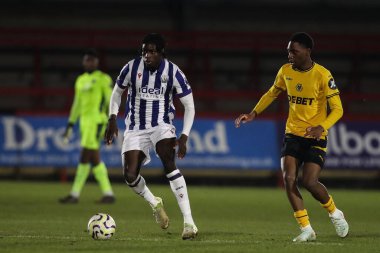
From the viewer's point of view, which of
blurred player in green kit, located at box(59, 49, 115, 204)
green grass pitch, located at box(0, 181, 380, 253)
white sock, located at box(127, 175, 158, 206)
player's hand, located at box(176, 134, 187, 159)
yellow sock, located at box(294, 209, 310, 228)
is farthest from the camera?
blurred player in green kit, located at box(59, 49, 115, 204)

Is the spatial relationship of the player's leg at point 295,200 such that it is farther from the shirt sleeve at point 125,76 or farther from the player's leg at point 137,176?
the shirt sleeve at point 125,76

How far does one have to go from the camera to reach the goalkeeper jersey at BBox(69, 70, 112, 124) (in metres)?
14.5

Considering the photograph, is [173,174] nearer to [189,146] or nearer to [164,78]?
[164,78]

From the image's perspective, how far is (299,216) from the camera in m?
8.90

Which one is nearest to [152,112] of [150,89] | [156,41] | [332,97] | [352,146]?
[150,89]

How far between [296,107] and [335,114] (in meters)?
0.45

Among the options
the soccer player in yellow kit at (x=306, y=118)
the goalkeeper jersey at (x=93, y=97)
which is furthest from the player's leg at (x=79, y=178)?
the soccer player in yellow kit at (x=306, y=118)

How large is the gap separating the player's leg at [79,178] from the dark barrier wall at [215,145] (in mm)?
3784

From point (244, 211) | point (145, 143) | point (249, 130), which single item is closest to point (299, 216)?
point (145, 143)

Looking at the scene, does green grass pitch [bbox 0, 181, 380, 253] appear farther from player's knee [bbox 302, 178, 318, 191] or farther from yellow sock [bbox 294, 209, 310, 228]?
player's knee [bbox 302, 178, 318, 191]

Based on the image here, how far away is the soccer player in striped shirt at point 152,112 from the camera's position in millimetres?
9367

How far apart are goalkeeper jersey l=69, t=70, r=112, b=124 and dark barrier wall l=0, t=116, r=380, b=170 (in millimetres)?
Result: 3797

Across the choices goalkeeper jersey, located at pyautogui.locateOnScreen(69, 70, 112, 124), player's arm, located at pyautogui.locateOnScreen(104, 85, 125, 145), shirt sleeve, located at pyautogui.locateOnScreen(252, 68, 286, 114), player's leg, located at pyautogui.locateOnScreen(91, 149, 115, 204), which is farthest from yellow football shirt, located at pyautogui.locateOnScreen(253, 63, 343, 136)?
goalkeeper jersey, located at pyautogui.locateOnScreen(69, 70, 112, 124)

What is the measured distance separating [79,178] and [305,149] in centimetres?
611
